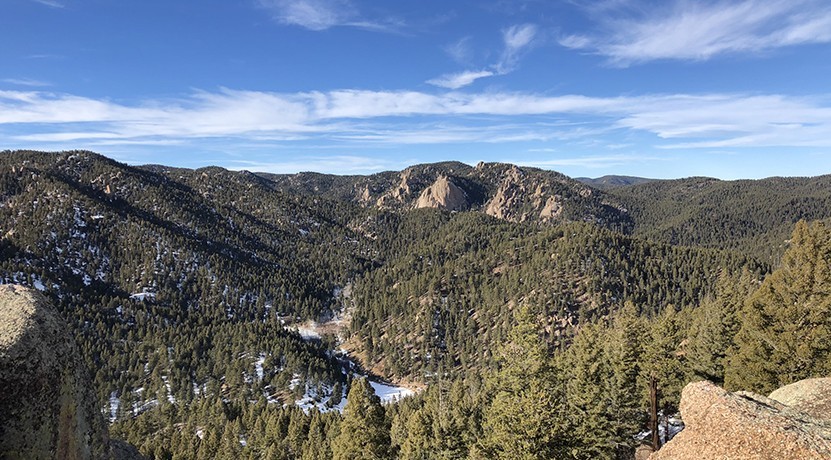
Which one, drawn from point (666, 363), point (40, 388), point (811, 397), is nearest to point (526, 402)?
point (811, 397)

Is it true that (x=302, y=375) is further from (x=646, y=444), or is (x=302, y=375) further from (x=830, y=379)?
(x=830, y=379)

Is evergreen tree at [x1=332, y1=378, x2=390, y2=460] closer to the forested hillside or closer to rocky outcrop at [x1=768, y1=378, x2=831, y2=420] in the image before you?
the forested hillside

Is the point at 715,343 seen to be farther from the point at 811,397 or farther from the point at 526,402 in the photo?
the point at 526,402

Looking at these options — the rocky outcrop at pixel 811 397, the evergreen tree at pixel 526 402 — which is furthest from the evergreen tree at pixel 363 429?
the rocky outcrop at pixel 811 397

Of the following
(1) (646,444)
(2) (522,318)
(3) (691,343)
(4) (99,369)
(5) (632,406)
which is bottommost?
(4) (99,369)

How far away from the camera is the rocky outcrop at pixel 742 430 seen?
11594 mm

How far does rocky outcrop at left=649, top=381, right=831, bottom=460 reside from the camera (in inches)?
456

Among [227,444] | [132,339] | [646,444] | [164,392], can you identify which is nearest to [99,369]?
[132,339]

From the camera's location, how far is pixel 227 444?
70.2 meters

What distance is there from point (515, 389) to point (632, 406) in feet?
77.3

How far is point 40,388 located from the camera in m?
8.13

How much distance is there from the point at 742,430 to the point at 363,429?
999 inches

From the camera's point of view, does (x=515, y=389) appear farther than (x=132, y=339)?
No

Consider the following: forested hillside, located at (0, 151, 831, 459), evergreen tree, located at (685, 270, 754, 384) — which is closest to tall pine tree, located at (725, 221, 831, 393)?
forested hillside, located at (0, 151, 831, 459)
